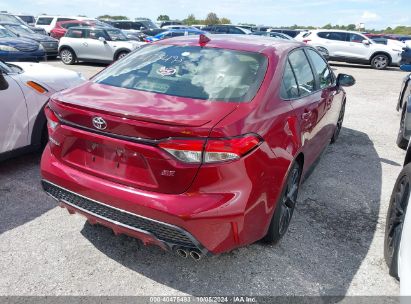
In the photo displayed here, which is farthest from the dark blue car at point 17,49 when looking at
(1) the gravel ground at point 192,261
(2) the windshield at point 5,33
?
(1) the gravel ground at point 192,261

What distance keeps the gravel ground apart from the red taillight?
0.96 meters

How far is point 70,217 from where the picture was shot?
3305 mm

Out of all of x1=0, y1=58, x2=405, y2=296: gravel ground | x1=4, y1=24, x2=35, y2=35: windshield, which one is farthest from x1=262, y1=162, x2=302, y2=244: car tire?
x1=4, y1=24, x2=35, y2=35: windshield

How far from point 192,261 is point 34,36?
14535 mm

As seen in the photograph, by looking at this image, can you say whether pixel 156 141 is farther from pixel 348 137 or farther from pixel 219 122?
pixel 348 137

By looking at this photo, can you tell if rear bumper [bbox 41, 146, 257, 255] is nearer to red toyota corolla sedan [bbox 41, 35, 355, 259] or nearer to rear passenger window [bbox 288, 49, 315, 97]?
red toyota corolla sedan [bbox 41, 35, 355, 259]

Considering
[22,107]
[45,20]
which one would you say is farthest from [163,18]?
[22,107]

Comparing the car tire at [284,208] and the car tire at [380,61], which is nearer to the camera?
the car tire at [284,208]

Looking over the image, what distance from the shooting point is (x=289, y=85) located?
9.63 feet

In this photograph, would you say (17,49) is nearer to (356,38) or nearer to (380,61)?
(356,38)

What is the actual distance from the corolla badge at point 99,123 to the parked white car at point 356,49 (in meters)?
16.7

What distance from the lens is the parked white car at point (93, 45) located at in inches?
565

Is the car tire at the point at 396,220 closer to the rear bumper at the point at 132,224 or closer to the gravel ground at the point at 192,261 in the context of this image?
the gravel ground at the point at 192,261

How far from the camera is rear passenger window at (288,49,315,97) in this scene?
3182mm
